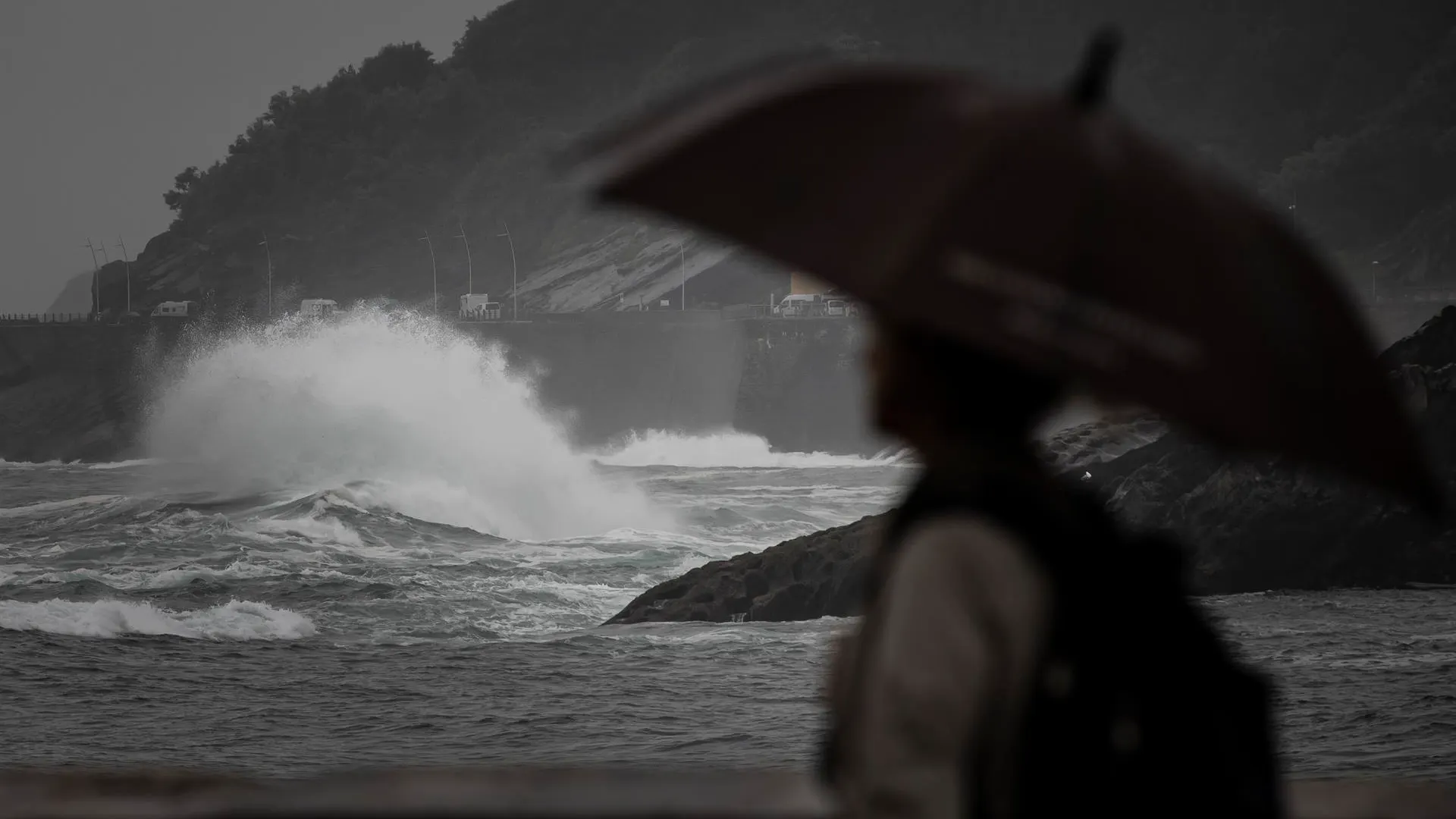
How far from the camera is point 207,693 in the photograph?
48.2 feet

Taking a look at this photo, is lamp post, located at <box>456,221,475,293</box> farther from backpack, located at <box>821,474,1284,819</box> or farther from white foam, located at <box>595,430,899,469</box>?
backpack, located at <box>821,474,1284,819</box>

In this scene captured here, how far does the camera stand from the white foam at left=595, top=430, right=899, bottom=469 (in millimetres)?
64625

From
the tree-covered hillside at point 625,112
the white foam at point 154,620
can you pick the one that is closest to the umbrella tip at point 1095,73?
the white foam at point 154,620

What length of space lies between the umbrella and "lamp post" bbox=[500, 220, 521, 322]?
77713mm

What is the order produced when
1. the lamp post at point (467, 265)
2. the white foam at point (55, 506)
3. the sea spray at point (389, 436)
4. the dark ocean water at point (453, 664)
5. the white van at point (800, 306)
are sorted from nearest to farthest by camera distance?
1. the dark ocean water at point (453, 664)
2. the sea spray at point (389, 436)
3. the white foam at point (55, 506)
4. the white van at point (800, 306)
5. the lamp post at point (467, 265)

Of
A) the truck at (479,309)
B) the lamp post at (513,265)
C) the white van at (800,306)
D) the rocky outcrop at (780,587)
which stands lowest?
the rocky outcrop at (780,587)

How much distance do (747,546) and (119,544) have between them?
33.3 ft

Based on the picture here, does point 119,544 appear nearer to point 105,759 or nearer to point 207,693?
point 207,693

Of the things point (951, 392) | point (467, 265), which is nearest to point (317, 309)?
point (467, 265)

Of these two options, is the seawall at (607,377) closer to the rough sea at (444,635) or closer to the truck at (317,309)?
the truck at (317,309)

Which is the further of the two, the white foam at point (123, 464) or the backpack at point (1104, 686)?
the white foam at point (123, 464)

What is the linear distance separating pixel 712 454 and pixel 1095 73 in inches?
2645

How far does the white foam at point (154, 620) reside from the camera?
18.4 metres

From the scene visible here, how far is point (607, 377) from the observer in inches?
3029
